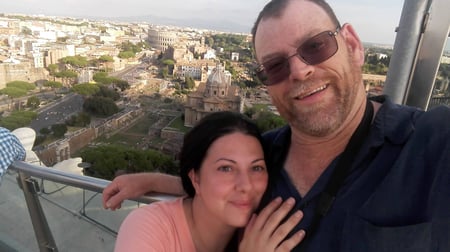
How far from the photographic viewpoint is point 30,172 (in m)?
1.05

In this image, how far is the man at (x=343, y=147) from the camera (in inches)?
21.2

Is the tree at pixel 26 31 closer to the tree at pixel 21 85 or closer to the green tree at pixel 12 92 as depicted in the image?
the tree at pixel 21 85

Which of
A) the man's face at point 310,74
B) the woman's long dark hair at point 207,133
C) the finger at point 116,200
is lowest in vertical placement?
the finger at point 116,200

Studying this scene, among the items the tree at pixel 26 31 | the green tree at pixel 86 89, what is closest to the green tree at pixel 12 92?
the green tree at pixel 86 89

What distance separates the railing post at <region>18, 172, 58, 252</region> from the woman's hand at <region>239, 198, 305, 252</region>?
76cm

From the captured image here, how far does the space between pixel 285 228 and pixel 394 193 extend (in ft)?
0.60

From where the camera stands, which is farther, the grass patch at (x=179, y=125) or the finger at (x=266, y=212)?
the grass patch at (x=179, y=125)

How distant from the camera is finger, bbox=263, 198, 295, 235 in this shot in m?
0.63

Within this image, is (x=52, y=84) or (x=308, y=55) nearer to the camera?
(x=308, y=55)

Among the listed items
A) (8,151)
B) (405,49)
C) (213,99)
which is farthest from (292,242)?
(213,99)

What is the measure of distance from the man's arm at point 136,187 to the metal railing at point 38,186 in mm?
83

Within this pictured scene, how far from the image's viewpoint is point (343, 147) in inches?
26.9

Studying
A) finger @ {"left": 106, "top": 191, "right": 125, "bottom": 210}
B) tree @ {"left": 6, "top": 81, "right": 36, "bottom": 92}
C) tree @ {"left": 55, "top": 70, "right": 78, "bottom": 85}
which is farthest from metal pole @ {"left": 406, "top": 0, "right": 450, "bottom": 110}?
tree @ {"left": 55, "top": 70, "right": 78, "bottom": 85}

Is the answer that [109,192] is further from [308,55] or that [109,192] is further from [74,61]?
[74,61]
